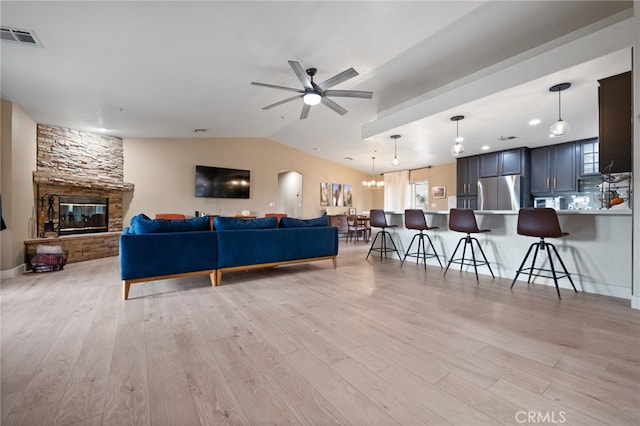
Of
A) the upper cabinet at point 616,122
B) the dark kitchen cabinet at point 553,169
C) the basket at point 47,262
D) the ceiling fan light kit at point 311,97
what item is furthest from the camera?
the dark kitchen cabinet at point 553,169

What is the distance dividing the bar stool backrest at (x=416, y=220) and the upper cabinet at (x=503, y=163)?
3.53m

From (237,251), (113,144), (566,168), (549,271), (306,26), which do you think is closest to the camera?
(306,26)

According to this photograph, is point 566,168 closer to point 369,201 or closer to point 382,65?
point 382,65

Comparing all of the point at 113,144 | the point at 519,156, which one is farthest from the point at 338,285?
the point at 113,144

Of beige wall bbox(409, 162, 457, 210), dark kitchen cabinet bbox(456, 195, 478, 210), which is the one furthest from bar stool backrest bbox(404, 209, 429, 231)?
beige wall bbox(409, 162, 457, 210)

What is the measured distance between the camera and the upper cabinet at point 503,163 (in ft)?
19.9

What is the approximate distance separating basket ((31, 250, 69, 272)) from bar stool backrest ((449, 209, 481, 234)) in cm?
619

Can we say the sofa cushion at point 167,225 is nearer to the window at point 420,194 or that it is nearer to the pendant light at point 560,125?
the pendant light at point 560,125

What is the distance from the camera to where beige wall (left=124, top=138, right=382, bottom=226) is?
6.28 m

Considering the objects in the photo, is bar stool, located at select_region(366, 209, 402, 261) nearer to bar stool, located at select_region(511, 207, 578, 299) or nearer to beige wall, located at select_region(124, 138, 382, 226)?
bar stool, located at select_region(511, 207, 578, 299)

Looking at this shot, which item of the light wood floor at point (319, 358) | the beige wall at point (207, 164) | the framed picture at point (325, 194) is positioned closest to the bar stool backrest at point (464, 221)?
the light wood floor at point (319, 358)

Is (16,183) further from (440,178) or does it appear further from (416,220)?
(440,178)

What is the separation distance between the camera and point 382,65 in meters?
3.73

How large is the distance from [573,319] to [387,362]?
1890 millimetres
